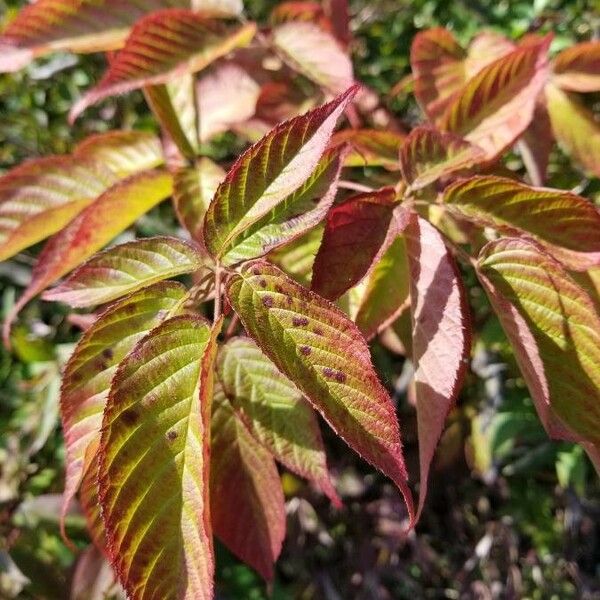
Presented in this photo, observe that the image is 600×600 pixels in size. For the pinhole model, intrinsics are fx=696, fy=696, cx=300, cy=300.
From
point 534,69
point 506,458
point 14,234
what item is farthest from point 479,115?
point 506,458

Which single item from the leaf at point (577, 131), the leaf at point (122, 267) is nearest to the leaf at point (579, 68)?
the leaf at point (577, 131)

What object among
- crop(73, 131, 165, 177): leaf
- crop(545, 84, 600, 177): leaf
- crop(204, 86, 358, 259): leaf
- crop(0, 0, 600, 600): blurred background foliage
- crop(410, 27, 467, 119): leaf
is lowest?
crop(0, 0, 600, 600): blurred background foliage

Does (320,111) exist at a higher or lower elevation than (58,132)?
higher

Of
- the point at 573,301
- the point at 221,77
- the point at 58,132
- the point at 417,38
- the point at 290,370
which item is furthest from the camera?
the point at 58,132

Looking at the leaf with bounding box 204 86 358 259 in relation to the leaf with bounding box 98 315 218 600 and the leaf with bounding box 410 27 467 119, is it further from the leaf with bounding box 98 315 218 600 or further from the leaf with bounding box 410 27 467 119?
the leaf with bounding box 410 27 467 119

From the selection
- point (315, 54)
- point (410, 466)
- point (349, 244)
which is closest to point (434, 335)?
point (349, 244)

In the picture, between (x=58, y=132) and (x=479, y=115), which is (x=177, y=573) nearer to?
(x=479, y=115)

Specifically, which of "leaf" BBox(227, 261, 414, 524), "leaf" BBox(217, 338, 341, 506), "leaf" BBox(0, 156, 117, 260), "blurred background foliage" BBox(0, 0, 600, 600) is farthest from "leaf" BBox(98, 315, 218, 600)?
"blurred background foliage" BBox(0, 0, 600, 600)
